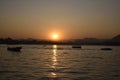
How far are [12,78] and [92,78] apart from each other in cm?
996

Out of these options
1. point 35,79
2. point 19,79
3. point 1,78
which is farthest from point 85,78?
point 1,78

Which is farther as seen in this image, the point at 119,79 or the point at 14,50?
the point at 14,50

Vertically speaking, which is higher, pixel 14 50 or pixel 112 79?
pixel 14 50

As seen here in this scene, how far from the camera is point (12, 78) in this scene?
29812 millimetres

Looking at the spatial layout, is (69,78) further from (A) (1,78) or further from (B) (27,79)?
(A) (1,78)

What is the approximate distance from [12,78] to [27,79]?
2190mm

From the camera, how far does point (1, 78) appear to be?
1164 inches

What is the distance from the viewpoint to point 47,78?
30438 mm

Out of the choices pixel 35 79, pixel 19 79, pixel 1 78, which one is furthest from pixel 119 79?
pixel 1 78

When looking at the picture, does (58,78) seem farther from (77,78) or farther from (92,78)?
(92,78)

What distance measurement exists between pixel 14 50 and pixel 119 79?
97233 millimetres

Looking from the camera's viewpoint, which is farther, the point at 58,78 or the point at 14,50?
the point at 14,50

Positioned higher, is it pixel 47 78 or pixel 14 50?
pixel 14 50

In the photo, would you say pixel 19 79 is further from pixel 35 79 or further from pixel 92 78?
pixel 92 78
